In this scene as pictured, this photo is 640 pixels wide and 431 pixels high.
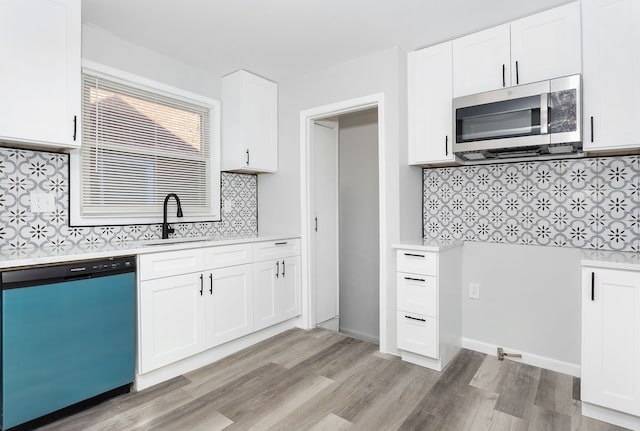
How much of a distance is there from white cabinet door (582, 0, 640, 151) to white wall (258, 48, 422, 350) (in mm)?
1215

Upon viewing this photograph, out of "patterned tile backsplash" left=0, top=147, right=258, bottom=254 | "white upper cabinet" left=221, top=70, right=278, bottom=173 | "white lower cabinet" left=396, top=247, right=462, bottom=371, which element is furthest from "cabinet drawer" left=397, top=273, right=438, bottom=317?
"patterned tile backsplash" left=0, top=147, right=258, bottom=254

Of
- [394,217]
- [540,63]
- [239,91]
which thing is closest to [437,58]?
[540,63]

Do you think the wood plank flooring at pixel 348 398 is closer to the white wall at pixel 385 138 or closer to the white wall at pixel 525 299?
the white wall at pixel 525 299

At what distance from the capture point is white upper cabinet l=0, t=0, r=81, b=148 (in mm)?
1852

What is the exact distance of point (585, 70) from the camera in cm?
213

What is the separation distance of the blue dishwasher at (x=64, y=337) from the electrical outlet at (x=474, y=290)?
101 inches

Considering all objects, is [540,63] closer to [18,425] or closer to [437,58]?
[437,58]

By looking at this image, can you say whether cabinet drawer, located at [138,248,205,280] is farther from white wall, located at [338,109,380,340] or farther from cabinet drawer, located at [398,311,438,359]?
white wall, located at [338,109,380,340]

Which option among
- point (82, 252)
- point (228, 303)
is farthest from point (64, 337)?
point (228, 303)

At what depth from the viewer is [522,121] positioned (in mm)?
2234

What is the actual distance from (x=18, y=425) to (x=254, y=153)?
245cm

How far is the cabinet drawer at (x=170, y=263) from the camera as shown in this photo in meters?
2.24

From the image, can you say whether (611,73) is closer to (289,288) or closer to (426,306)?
(426,306)

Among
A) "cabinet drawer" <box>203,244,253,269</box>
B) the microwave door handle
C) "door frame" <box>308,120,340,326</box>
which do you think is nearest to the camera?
the microwave door handle
